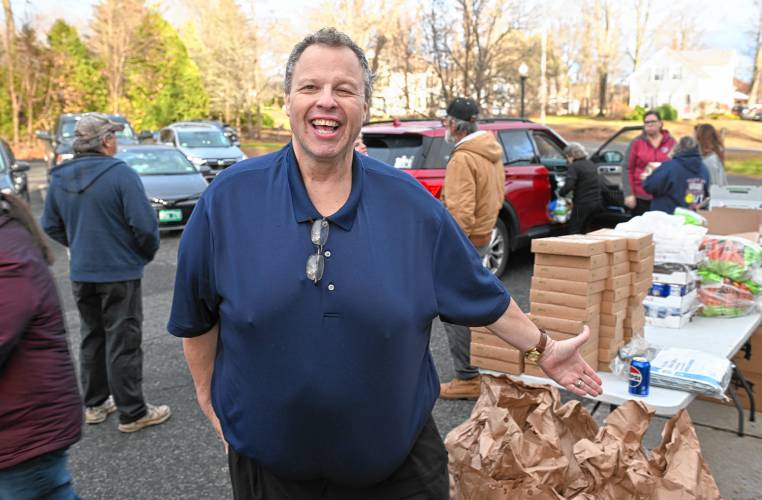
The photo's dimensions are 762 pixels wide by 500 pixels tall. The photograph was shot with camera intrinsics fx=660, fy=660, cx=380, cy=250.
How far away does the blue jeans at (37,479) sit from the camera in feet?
6.85

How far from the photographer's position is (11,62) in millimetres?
31531

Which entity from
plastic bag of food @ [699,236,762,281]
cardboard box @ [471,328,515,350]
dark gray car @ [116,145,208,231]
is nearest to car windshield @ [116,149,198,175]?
dark gray car @ [116,145,208,231]

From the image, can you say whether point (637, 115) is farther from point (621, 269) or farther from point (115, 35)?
point (621, 269)

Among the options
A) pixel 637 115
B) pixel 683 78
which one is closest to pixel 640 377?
pixel 637 115

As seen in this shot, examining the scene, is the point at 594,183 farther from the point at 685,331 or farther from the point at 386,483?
the point at 386,483

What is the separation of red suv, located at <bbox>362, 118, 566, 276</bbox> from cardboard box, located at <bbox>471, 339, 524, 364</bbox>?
156 inches

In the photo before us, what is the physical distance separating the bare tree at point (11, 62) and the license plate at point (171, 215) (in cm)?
2421

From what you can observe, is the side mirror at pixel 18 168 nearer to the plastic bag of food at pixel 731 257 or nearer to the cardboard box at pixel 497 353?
the cardboard box at pixel 497 353

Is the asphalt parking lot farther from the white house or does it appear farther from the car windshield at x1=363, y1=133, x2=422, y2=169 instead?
the white house

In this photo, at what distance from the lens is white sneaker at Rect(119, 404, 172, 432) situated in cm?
421

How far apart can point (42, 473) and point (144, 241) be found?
6.99ft

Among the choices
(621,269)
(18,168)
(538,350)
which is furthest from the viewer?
(18,168)

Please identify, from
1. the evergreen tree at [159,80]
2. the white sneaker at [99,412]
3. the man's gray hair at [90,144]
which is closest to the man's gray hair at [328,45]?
the man's gray hair at [90,144]

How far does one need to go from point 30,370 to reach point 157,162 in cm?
1054
